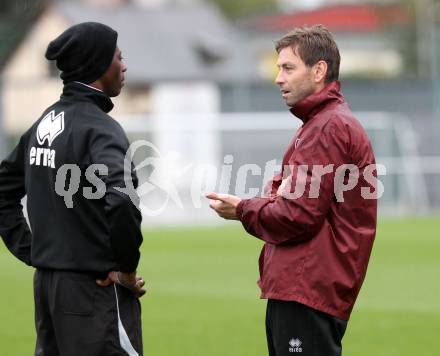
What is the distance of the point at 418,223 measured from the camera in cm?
2520

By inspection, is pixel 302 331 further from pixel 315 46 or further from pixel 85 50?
pixel 85 50

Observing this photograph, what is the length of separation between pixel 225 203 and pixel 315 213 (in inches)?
17.3

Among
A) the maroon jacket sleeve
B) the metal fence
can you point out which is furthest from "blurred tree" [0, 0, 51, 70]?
the maroon jacket sleeve

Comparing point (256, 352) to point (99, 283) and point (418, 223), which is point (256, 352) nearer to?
point (99, 283)

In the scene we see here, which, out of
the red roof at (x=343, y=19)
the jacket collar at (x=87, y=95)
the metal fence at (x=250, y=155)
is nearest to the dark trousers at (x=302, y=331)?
the jacket collar at (x=87, y=95)

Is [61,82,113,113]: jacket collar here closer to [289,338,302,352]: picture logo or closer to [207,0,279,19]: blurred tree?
[289,338,302,352]: picture logo

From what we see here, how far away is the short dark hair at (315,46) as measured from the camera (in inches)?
205

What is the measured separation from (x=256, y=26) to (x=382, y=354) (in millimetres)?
64813

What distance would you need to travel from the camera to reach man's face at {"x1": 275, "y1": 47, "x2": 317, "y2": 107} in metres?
5.21

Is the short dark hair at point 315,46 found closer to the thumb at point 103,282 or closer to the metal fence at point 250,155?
the thumb at point 103,282

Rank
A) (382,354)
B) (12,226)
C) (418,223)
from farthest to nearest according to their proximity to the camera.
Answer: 1. (418,223)
2. (382,354)
3. (12,226)

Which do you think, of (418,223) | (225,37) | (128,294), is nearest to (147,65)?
(225,37)

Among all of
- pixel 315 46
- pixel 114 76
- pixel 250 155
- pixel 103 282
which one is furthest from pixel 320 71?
pixel 250 155

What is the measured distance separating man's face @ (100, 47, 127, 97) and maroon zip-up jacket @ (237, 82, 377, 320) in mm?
832
